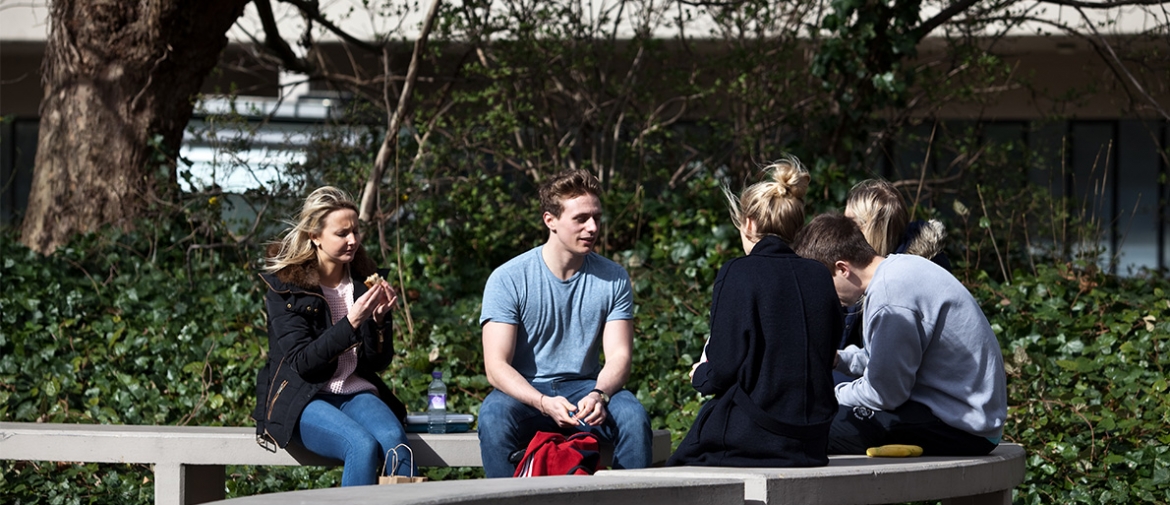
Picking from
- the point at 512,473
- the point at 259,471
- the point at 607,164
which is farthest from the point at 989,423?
the point at 607,164

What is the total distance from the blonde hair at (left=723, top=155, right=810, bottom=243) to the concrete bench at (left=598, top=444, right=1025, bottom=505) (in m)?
0.67

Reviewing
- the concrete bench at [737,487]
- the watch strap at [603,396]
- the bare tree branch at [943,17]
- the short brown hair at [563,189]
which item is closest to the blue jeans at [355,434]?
the watch strap at [603,396]

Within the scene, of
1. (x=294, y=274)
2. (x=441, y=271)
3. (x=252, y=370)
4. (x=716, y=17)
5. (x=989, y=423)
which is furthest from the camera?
(x=716, y=17)

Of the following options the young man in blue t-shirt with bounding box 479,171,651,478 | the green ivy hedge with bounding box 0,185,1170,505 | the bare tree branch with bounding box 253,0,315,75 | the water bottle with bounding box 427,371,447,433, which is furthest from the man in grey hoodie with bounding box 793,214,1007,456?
the bare tree branch with bounding box 253,0,315,75

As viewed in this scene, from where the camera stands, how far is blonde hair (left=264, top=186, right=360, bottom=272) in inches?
164

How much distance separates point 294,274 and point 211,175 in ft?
14.3

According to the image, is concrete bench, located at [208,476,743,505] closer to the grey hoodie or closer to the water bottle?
the grey hoodie

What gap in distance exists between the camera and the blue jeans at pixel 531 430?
392cm

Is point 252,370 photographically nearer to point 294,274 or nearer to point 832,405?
point 294,274

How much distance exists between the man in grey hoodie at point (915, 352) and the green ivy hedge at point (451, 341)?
1.57 meters

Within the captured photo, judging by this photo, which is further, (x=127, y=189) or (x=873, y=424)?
(x=127, y=189)

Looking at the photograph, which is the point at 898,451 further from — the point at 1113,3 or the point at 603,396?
the point at 1113,3

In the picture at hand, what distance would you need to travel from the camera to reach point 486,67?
8.38m

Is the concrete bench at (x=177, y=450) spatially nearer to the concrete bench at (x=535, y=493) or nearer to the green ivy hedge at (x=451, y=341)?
the green ivy hedge at (x=451, y=341)
